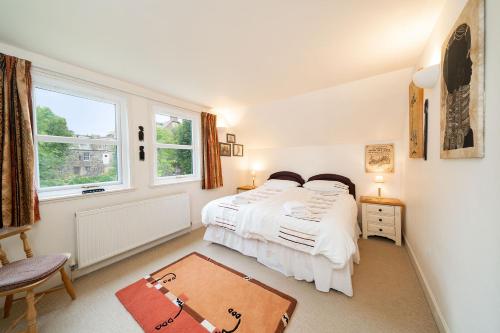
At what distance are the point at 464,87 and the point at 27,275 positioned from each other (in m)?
3.16

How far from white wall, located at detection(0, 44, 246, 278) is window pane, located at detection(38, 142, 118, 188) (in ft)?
0.87

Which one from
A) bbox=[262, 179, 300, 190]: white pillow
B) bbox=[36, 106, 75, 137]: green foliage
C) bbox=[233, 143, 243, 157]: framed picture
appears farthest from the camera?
bbox=[233, 143, 243, 157]: framed picture

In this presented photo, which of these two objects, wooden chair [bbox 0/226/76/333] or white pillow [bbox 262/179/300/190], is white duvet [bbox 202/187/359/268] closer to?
white pillow [bbox 262/179/300/190]

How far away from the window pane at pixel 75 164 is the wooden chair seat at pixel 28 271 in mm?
886

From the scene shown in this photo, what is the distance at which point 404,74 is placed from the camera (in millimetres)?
2299

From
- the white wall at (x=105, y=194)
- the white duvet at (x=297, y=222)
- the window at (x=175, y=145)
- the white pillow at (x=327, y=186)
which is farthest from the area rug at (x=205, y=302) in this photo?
the white pillow at (x=327, y=186)

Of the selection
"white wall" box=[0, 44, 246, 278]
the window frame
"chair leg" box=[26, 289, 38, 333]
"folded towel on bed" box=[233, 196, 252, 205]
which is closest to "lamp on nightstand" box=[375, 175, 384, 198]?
"folded towel on bed" box=[233, 196, 252, 205]

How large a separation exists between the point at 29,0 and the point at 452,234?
10.8ft

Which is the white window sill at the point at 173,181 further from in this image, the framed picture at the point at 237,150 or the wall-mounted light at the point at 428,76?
the wall-mounted light at the point at 428,76

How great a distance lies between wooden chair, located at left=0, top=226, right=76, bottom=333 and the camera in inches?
50.2

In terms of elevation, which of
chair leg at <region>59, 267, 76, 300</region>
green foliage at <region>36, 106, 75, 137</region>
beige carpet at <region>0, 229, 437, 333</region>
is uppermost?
green foliage at <region>36, 106, 75, 137</region>

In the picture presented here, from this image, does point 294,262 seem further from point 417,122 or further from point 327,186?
point 417,122

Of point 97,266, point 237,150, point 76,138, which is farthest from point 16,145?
point 237,150

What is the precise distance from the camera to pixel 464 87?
1.00 metres
